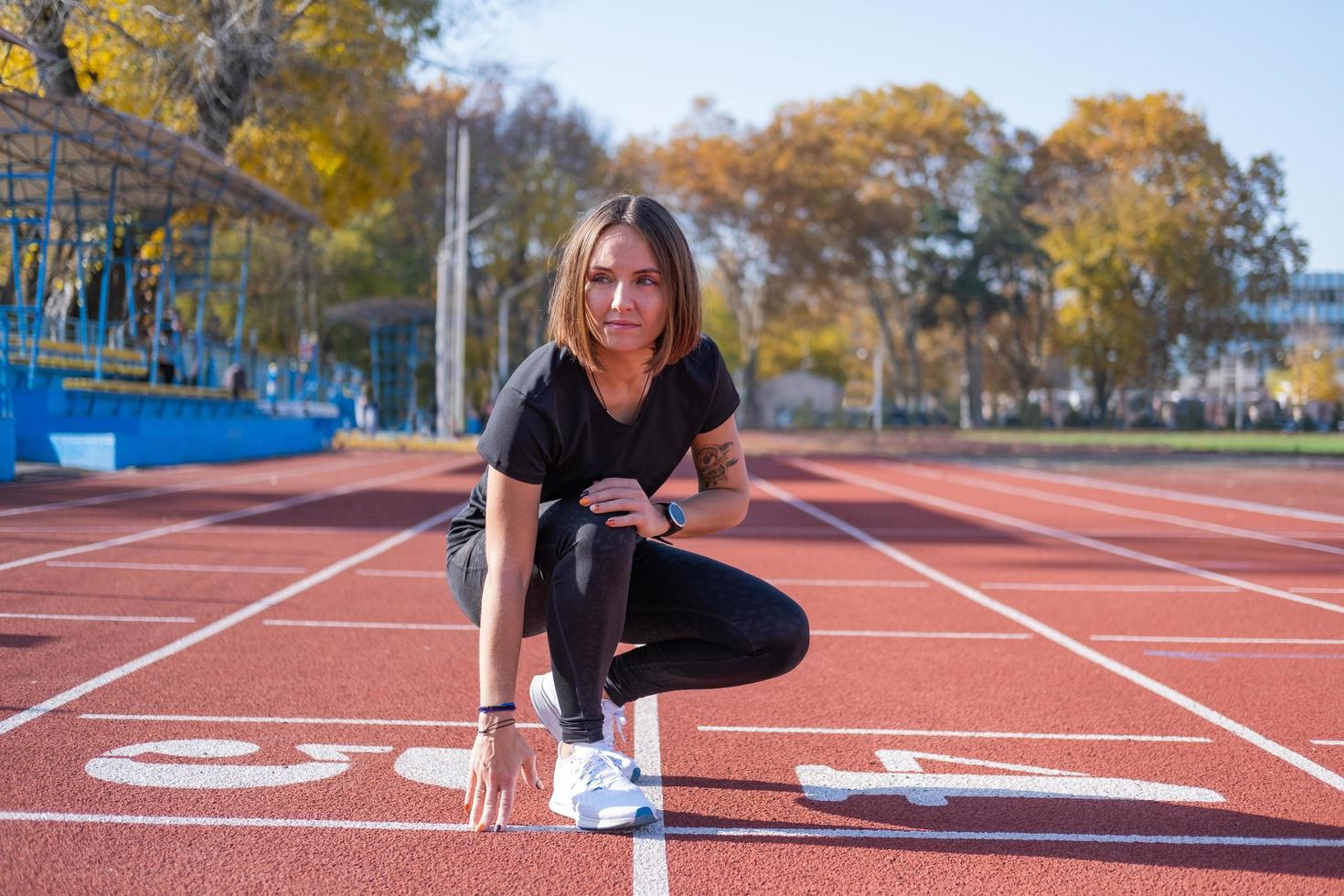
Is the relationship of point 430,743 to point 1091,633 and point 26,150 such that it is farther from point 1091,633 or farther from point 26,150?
point 26,150

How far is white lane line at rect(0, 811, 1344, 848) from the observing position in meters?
3.15

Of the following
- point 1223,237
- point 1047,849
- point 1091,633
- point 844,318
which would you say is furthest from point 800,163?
Result: point 1047,849

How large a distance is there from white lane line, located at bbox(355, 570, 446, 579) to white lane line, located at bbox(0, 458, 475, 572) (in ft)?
6.46

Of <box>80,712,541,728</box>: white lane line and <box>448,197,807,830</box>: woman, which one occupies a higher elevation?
<box>448,197,807,830</box>: woman

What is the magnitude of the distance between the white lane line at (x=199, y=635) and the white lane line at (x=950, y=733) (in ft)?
7.31

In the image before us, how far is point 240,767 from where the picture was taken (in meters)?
3.66

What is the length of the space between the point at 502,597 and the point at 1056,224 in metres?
53.8

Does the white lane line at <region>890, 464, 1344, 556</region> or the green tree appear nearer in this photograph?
the white lane line at <region>890, 464, 1344, 556</region>

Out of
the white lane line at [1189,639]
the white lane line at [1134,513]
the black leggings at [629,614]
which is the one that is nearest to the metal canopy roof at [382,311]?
the white lane line at [1134,513]

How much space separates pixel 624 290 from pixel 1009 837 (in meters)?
1.69

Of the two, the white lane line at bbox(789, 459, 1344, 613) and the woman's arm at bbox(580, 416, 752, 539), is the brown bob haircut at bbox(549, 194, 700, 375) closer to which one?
the woman's arm at bbox(580, 416, 752, 539)

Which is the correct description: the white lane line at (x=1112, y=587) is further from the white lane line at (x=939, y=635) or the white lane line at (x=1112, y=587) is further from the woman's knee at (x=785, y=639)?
the woman's knee at (x=785, y=639)

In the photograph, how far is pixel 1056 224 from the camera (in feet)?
174

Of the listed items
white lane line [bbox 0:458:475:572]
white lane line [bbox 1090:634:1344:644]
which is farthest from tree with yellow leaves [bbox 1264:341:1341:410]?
white lane line [bbox 1090:634:1344:644]
